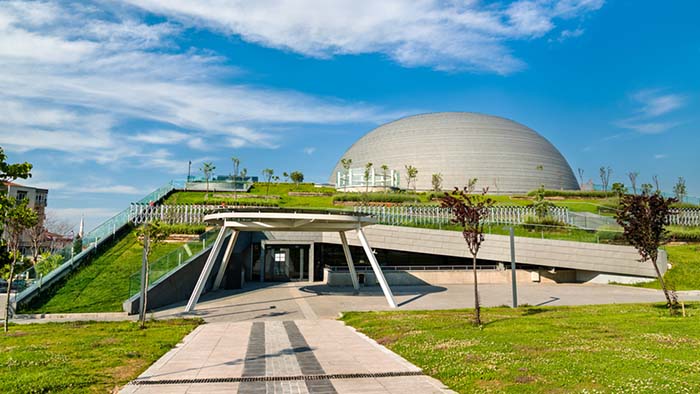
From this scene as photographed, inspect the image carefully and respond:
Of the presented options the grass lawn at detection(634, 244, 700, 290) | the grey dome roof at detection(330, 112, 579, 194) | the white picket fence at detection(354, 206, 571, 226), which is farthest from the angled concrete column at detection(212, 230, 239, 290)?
the grey dome roof at detection(330, 112, 579, 194)

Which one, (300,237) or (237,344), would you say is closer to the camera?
(237,344)

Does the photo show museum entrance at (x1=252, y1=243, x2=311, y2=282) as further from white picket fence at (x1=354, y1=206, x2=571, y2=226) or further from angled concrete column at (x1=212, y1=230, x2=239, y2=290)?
Result: angled concrete column at (x1=212, y1=230, x2=239, y2=290)

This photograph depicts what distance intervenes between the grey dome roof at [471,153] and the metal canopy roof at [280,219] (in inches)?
2540

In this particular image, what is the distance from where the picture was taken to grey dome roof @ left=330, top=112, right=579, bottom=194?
84.5m

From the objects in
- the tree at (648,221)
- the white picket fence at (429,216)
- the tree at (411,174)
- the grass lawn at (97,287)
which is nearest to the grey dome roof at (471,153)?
the tree at (411,174)

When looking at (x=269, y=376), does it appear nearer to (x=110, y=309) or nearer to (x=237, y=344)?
(x=237, y=344)

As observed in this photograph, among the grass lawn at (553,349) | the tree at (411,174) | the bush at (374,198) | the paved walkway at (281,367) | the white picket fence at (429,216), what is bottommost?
the paved walkway at (281,367)

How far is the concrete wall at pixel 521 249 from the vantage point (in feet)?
95.7

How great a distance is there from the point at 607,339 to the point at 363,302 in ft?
41.3

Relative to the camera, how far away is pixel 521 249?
30.5 m

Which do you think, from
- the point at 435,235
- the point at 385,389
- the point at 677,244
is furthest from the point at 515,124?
the point at 385,389

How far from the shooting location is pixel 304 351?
35.5 ft

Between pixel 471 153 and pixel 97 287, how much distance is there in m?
77.4

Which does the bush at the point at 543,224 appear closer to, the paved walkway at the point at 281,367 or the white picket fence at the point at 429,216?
the white picket fence at the point at 429,216
